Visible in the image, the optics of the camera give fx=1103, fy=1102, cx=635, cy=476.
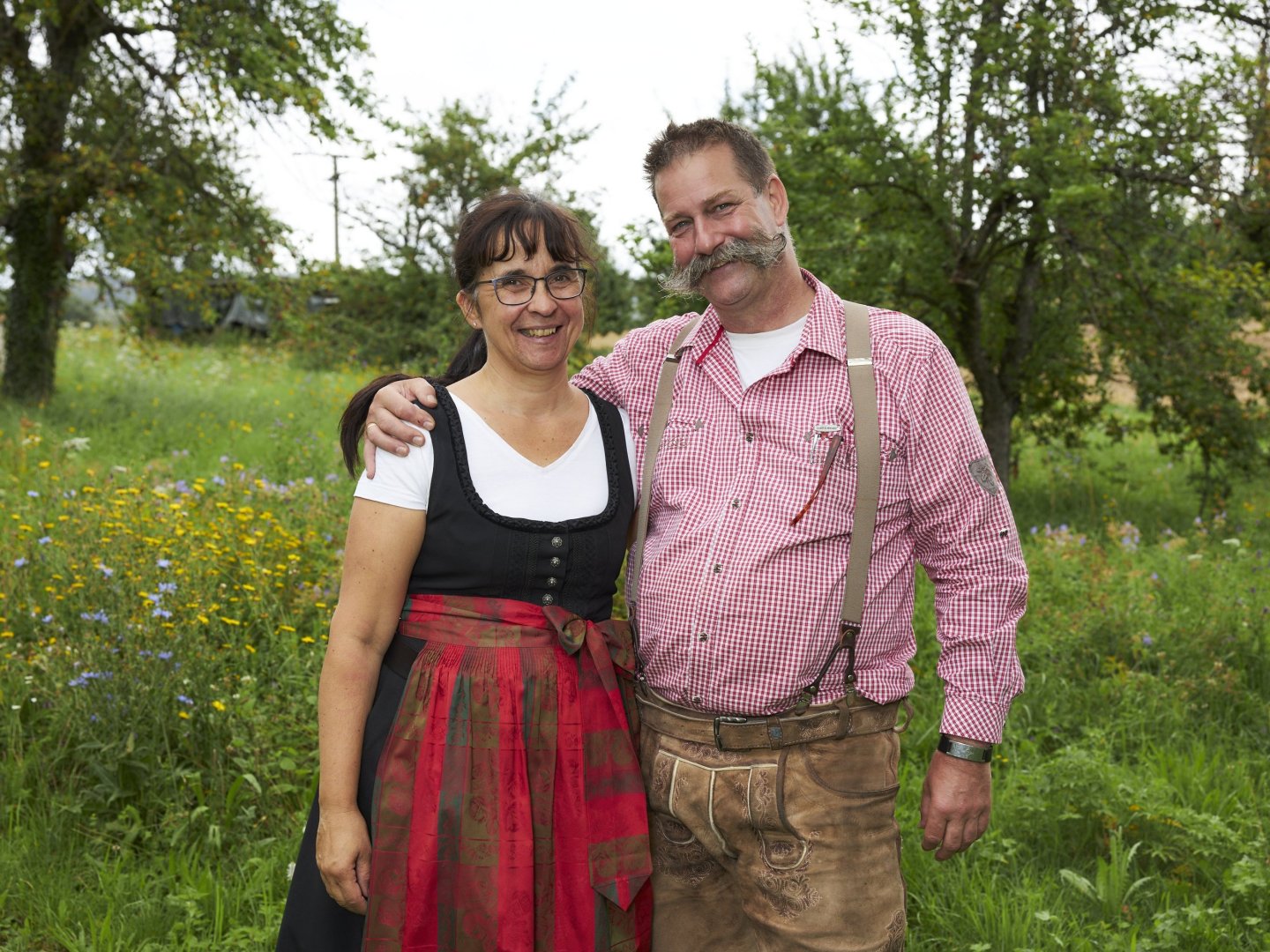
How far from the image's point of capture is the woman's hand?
215 cm

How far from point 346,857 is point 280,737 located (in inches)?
75.4

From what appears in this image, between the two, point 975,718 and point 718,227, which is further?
point 718,227

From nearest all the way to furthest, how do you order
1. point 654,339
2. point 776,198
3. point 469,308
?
point 469,308 → point 776,198 → point 654,339

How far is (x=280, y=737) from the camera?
3.92 meters

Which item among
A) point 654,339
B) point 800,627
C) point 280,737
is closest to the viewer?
point 800,627

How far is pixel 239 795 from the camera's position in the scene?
3.71 metres

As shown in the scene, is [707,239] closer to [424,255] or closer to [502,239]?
[502,239]

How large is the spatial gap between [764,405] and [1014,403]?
809 cm

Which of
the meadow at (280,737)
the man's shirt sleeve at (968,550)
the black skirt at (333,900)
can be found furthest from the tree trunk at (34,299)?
the man's shirt sleeve at (968,550)

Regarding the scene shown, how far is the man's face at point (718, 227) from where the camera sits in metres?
2.48

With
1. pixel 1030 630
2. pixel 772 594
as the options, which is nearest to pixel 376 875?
pixel 772 594

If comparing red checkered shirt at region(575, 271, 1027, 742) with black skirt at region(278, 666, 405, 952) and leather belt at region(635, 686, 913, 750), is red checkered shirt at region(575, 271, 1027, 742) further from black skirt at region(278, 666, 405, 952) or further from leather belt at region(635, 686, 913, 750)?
black skirt at region(278, 666, 405, 952)

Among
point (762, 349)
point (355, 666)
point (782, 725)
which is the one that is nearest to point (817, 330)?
point (762, 349)

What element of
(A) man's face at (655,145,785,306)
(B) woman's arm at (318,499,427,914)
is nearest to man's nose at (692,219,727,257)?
(A) man's face at (655,145,785,306)
